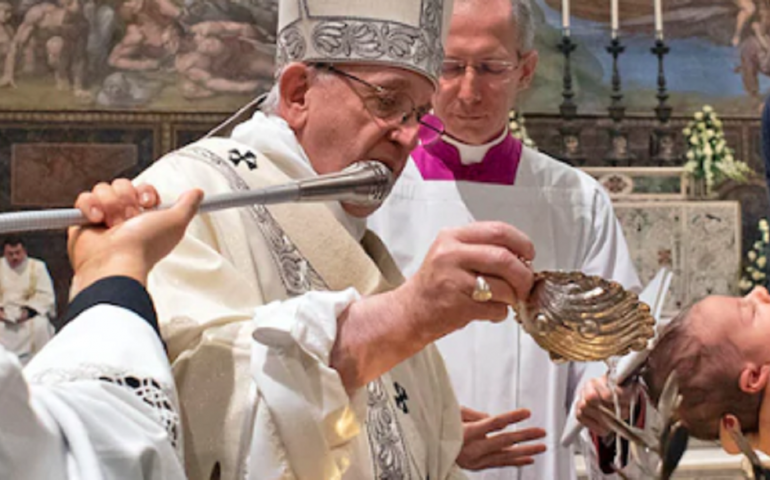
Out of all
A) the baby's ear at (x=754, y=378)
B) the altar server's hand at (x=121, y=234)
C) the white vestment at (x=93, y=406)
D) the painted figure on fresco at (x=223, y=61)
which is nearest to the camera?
the white vestment at (x=93, y=406)

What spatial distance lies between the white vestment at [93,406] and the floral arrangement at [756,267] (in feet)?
30.4

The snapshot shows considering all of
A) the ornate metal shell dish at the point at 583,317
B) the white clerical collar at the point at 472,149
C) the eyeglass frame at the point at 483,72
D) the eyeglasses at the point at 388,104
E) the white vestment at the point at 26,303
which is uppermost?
the eyeglass frame at the point at 483,72

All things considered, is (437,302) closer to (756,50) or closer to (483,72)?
(483,72)

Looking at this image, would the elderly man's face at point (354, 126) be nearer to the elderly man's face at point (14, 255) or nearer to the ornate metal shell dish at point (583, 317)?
the ornate metal shell dish at point (583, 317)

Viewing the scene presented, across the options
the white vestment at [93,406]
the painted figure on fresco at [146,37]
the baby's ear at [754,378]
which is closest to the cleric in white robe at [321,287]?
the white vestment at [93,406]

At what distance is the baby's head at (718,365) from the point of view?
2928mm

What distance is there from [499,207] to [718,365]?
135 cm

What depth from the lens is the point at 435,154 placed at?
13.7 feet

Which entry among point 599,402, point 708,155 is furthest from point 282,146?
point 708,155

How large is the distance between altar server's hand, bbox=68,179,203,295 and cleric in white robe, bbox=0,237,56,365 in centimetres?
907

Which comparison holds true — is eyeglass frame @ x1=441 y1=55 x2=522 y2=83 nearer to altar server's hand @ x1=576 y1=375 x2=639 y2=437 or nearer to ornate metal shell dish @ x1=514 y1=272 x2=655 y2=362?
altar server's hand @ x1=576 y1=375 x2=639 y2=437

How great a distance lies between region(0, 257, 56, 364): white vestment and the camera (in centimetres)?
1027

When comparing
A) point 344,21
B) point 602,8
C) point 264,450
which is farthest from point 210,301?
point 602,8

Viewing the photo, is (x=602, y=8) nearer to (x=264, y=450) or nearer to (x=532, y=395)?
(x=532, y=395)
